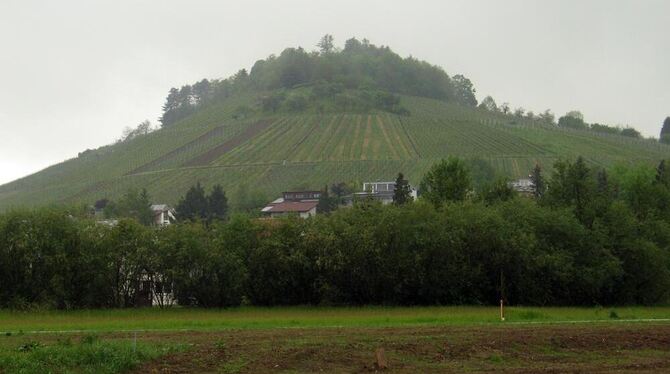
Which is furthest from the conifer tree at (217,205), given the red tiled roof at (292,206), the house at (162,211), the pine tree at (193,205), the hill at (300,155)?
the hill at (300,155)

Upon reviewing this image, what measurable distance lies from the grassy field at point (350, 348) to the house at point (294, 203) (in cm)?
9167

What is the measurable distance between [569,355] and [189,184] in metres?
131

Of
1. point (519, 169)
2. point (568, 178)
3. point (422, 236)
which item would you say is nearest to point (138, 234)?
point (422, 236)

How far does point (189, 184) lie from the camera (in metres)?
150

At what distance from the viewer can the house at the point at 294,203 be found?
418ft

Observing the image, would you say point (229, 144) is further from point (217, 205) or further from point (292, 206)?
A: point (217, 205)

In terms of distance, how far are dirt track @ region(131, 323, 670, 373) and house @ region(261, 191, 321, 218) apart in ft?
309

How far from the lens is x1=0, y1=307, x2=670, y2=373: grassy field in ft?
71.6

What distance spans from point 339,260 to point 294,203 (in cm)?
8059

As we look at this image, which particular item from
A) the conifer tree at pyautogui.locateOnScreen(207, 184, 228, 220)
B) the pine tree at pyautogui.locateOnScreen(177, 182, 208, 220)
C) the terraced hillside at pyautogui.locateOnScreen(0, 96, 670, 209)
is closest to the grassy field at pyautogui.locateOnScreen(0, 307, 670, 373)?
the pine tree at pyautogui.locateOnScreen(177, 182, 208, 220)

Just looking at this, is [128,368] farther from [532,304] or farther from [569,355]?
[532,304]

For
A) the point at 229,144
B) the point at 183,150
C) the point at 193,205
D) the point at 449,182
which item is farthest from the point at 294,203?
the point at 449,182

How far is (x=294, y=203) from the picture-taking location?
439 feet

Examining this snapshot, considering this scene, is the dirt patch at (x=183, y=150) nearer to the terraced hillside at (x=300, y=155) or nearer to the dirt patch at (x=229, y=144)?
the terraced hillside at (x=300, y=155)
